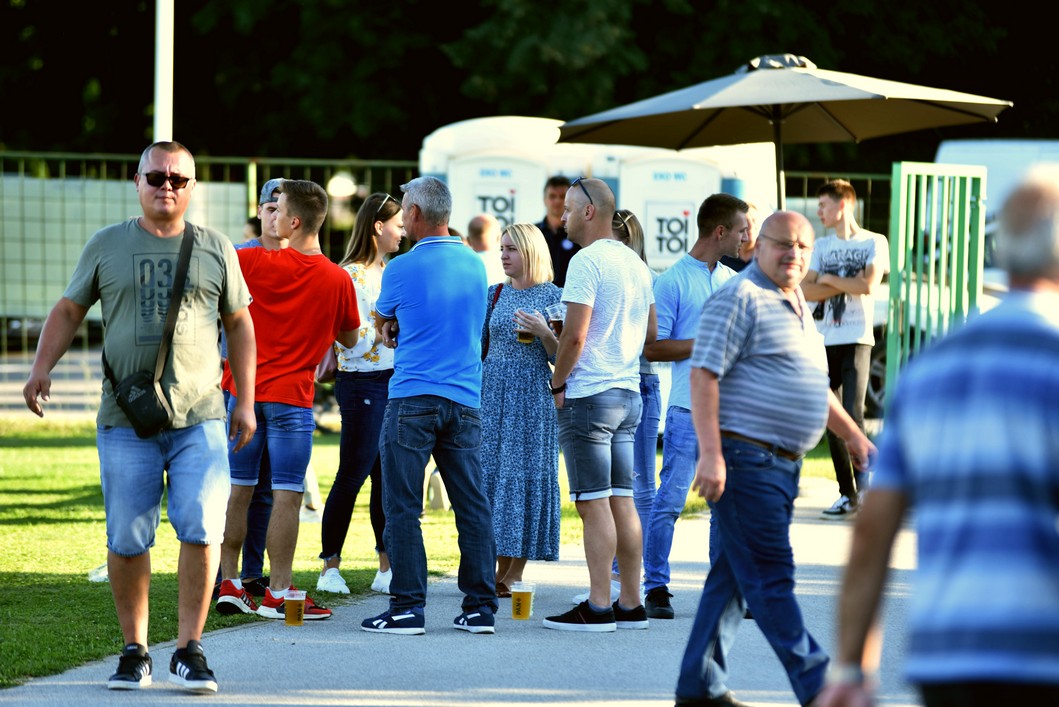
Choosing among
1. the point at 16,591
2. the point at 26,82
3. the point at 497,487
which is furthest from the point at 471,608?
the point at 26,82

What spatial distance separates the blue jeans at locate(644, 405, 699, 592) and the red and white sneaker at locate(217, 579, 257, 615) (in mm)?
1876

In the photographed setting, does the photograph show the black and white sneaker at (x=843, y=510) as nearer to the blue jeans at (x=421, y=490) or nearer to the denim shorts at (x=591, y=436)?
the denim shorts at (x=591, y=436)

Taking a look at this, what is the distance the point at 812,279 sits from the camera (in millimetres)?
9727

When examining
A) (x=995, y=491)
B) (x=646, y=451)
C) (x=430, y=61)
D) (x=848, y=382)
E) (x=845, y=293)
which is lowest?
(x=646, y=451)

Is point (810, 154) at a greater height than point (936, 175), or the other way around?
point (810, 154)

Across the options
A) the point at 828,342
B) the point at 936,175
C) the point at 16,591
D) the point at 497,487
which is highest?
the point at 936,175

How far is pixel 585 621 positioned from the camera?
6441 millimetres

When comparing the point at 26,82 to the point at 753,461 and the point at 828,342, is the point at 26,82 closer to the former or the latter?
the point at 828,342

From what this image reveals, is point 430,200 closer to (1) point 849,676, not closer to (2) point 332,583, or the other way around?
(2) point 332,583

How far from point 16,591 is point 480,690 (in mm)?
2997

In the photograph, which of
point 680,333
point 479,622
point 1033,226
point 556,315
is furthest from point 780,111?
point 1033,226

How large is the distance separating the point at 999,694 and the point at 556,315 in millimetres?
4282

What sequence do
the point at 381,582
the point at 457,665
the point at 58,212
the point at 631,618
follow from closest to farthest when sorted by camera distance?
the point at 457,665 < the point at 631,618 < the point at 381,582 < the point at 58,212

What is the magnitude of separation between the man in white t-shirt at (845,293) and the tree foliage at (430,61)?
9999 millimetres
